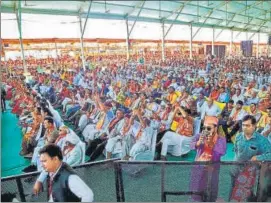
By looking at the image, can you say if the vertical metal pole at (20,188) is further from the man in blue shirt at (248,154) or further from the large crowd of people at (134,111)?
the man in blue shirt at (248,154)

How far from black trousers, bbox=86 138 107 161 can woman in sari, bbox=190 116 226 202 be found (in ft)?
5.28

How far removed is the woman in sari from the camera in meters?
1.96

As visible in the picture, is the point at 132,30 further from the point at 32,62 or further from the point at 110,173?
the point at 110,173

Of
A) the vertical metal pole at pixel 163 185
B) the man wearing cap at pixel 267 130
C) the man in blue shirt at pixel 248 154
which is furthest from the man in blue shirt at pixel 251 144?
the man wearing cap at pixel 267 130

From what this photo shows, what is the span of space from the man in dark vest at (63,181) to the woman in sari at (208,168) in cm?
83

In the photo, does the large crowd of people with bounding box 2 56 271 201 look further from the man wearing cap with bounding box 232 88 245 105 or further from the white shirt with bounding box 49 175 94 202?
the white shirt with bounding box 49 175 94 202

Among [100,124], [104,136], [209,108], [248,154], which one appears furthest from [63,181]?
[209,108]

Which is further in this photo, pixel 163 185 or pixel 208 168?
pixel 163 185

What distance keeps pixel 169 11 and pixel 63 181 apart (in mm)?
3564

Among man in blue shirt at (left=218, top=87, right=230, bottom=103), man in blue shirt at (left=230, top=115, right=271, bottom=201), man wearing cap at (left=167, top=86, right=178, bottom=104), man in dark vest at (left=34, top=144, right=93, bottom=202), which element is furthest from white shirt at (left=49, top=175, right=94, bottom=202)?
man in blue shirt at (left=218, top=87, right=230, bottom=103)

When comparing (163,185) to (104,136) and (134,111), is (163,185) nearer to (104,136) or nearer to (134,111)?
(134,111)

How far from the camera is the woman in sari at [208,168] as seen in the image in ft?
6.42

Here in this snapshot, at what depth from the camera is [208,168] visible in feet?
6.29

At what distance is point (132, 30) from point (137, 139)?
1.41 m
